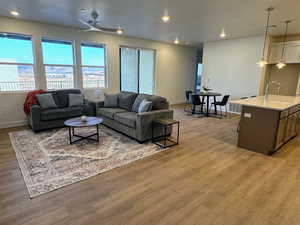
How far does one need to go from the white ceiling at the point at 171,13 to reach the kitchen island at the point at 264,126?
6.24ft

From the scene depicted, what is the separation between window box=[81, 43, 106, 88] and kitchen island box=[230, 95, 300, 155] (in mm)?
4677

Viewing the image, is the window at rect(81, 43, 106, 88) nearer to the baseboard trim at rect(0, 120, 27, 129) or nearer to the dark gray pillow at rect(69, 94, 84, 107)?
the dark gray pillow at rect(69, 94, 84, 107)

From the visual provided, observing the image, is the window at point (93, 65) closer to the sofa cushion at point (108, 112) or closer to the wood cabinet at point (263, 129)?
the sofa cushion at point (108, 112)

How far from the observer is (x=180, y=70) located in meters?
8.84

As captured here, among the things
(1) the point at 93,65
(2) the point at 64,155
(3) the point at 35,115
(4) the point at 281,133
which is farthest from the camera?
(1) the point at 93,65

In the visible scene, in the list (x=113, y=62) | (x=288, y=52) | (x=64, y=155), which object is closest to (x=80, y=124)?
(x=64, y=155)

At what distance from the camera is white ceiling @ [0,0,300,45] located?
3.45 metres

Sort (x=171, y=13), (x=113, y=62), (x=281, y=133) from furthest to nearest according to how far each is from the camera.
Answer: (x=113, y=62) < (x=171, y=13) < (x=281, y=133)

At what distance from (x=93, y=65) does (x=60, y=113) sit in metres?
2.27

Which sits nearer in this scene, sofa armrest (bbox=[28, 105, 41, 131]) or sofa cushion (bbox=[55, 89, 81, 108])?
sofa armrest (bbox=[28, 105, 41, 131])

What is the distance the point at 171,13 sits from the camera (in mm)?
4047

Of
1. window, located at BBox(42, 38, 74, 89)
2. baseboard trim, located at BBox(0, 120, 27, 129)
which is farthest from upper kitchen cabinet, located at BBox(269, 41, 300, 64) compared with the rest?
baseboard trim, located at BBox(0, 120, 27, 129)

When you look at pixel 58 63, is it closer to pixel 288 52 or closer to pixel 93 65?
pixel 93 65

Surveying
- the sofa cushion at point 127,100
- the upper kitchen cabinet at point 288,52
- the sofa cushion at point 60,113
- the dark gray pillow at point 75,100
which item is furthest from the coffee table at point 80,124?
the upper kitchen cabinet at point 288,52
